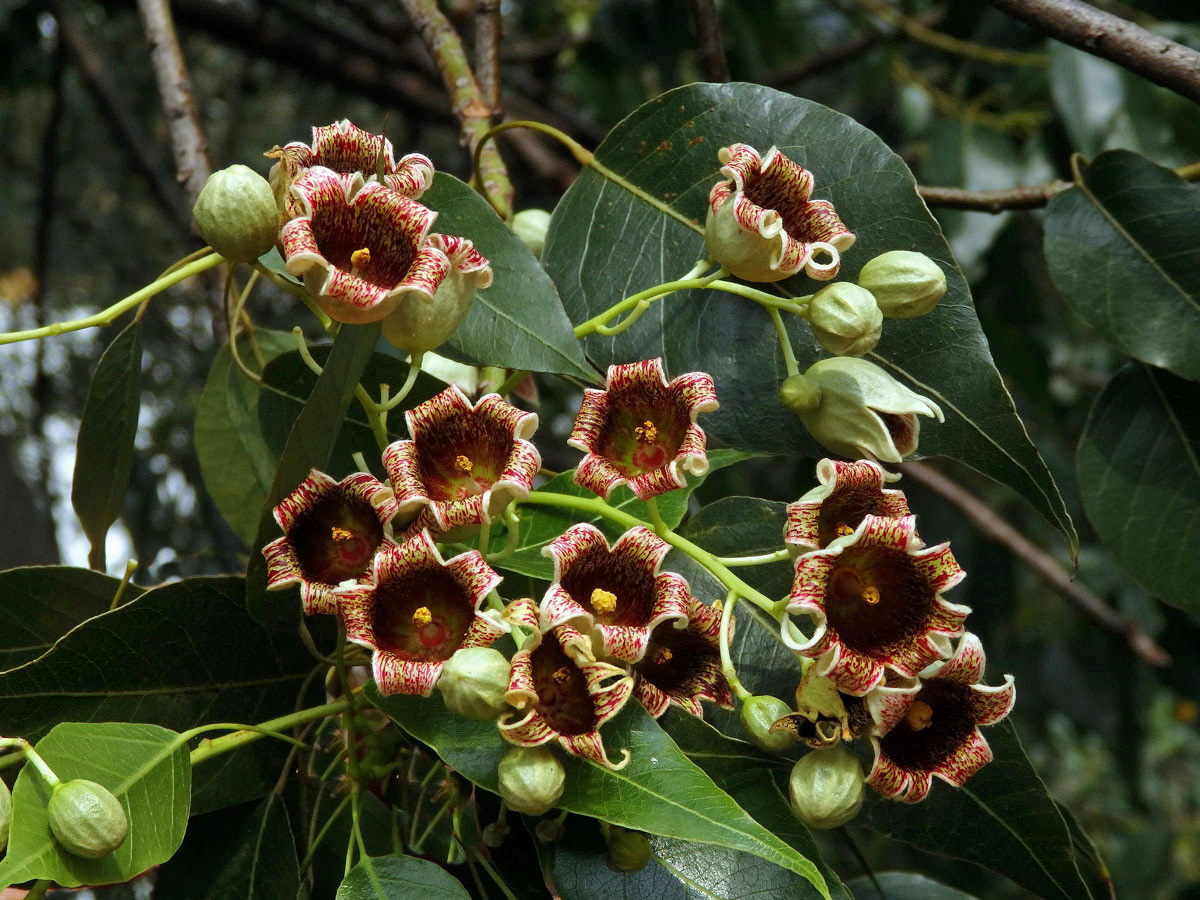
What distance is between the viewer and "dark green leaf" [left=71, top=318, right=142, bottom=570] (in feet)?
4.26

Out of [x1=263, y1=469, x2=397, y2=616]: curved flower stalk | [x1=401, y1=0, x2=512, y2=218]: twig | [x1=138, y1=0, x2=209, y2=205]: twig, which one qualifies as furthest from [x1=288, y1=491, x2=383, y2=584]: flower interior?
[x1=138, y1=0, x2=209, y2=205]: twig

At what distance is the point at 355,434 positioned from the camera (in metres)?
1.15

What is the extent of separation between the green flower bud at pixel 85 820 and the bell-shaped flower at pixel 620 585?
35 cm

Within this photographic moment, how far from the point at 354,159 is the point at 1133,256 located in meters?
0.95

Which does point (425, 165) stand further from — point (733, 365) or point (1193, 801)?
point (1193, 801)

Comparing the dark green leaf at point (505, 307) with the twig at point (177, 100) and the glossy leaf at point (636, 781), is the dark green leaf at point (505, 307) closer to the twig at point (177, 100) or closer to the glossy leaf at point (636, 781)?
the glossy leaf at point (636, 781)

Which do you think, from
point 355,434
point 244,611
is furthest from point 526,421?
point 244,611

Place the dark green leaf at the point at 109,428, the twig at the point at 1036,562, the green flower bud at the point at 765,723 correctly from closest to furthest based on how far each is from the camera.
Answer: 1. the green flower bud at the point at 765,723
2. the dark green leaf at the point at 109,428
3. the twig at the point at 1036,562

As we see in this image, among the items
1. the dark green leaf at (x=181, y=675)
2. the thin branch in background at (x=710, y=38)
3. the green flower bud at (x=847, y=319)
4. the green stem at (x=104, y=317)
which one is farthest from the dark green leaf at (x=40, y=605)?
the thin branch in background at (x=710, y=38)

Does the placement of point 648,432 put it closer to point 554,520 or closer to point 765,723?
point 554,520

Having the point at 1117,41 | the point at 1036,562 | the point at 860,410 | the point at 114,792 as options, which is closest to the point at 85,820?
the point at 114,792

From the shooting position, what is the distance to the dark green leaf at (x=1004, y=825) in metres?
1.04

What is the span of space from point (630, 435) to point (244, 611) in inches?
15.8

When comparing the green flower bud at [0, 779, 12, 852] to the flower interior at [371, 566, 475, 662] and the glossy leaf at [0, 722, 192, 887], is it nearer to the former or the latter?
the glossy leaf at [0, 722, 192, 887]
